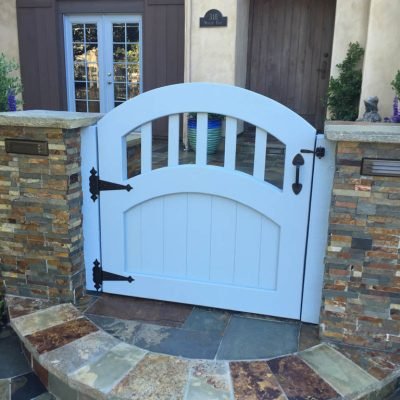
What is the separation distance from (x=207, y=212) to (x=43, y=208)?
2.95 ft

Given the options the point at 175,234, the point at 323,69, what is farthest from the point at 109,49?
the point at 175,234

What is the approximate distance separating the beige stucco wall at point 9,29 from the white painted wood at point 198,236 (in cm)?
632

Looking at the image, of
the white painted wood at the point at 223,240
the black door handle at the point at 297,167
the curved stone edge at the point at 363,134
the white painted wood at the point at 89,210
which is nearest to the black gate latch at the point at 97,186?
the white painted wood at the point at 89,210

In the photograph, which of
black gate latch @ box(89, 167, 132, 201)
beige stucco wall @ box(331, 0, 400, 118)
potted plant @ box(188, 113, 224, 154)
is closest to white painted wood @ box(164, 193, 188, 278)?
black gate latch @ box(89, 167, 132, 201)

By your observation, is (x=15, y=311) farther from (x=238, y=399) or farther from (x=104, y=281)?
(x=238, y=399)

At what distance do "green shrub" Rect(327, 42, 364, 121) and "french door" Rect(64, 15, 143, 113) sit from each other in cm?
313

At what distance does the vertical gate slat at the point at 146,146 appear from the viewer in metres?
2.30

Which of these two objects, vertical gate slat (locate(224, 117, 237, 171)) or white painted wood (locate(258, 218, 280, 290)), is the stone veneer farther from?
vertical gate slat (locate(224, 117, 237, 171))

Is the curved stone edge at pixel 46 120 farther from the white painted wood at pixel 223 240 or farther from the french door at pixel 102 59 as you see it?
the french door at pixel 102 59

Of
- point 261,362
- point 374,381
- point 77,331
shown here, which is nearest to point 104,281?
point 77,331

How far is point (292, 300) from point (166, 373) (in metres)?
0.78

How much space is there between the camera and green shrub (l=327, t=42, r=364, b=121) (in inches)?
218

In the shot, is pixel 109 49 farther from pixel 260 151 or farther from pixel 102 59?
pixel 260 151

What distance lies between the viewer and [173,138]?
2.27 m
